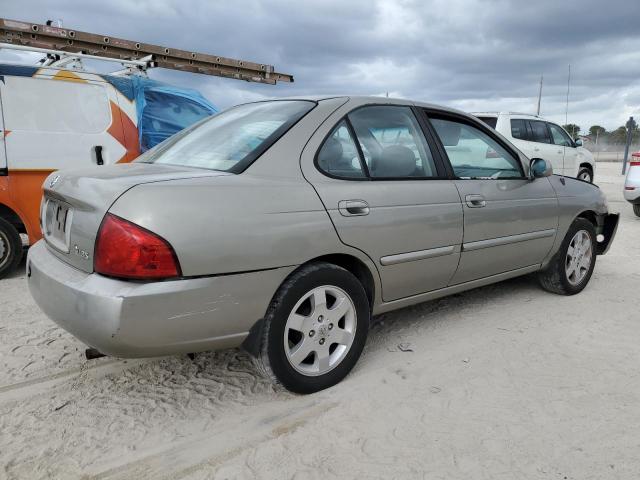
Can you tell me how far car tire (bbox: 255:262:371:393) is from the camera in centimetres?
240

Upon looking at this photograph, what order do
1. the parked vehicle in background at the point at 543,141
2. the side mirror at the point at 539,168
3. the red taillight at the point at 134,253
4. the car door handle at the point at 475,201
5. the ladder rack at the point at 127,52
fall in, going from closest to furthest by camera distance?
the red taillight at the point at 134,253
the car door handle at the point at 475,201
the side mirror at the point at 539,168
the ladder rack at the point at 127,52
the parked vehicle in background at the point at 543,141

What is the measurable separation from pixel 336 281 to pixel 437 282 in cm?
90

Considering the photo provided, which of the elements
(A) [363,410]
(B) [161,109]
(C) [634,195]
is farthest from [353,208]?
(C) [634,195]

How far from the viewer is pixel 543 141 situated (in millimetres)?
10828

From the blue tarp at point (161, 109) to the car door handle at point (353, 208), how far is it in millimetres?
3816

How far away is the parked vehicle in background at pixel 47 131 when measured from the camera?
4.68 m

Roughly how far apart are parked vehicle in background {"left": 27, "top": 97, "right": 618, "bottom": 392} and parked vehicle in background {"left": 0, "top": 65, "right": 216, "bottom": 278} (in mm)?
2375

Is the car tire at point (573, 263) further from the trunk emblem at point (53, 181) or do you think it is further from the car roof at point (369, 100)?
the trunk emblem at point (53, 181)

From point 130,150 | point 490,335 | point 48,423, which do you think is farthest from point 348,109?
point 130,150

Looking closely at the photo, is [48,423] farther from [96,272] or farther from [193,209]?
[193,209]

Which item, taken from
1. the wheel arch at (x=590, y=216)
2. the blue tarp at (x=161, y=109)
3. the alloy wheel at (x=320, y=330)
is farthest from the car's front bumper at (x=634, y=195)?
the alloy wheel at (x=320, y=330)

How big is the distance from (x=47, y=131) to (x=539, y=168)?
441 centimetres

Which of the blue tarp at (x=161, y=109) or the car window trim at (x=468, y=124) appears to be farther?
the blue tarp at (x=161, y=109)

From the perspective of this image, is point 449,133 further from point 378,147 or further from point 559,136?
point 559,136
